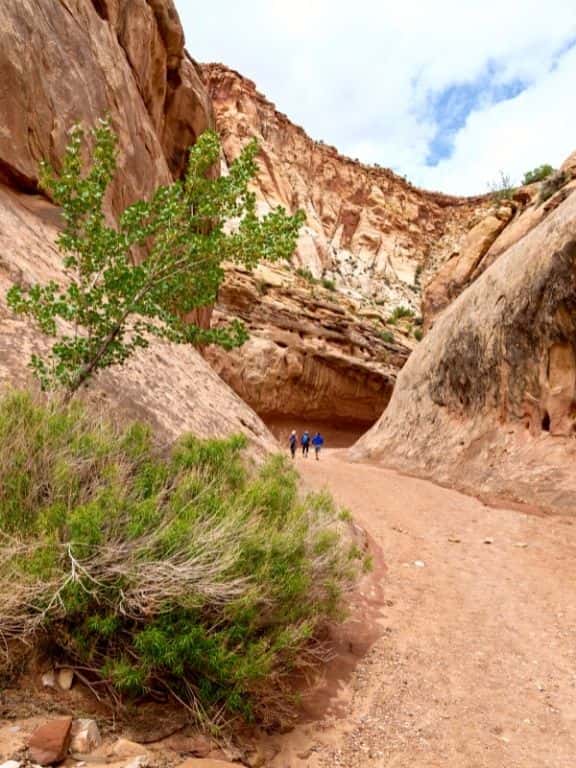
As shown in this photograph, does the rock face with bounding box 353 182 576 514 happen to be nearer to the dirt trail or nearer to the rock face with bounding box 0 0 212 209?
the dirt trail

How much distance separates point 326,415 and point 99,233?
91.7 ft

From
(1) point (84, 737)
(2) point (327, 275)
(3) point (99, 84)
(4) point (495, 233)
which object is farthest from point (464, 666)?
(2) point (327, 275)

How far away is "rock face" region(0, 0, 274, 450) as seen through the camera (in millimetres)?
6711

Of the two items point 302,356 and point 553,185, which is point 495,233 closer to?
point 553,185

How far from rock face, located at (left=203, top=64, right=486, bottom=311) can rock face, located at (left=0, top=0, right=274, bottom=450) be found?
33.3 meters

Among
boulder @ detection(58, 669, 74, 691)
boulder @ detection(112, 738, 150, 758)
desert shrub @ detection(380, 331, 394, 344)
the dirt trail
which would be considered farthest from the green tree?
desert shrub @ detection(380, 331, 394, 344)

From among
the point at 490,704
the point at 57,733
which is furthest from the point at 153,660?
the point at 490,704

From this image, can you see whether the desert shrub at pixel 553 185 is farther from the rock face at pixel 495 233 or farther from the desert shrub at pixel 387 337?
the desert shrub at pixel 387 337

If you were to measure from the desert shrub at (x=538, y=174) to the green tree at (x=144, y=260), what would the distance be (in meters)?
23.7

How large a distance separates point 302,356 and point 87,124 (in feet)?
68.0

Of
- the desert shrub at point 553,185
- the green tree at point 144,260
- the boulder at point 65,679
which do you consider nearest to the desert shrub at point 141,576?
the boulder at point 65,679

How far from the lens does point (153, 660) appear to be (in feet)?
8.77

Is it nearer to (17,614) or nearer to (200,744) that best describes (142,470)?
(17,614)

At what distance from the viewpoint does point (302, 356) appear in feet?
99.5
